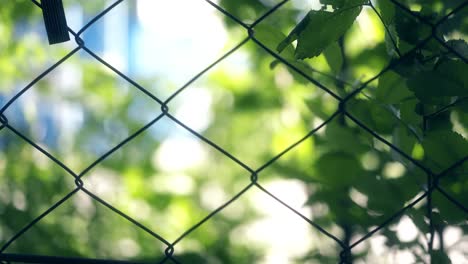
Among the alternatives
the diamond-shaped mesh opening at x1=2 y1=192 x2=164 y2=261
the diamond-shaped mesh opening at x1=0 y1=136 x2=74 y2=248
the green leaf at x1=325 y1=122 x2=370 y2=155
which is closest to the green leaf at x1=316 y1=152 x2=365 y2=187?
the green leaf at x1=325 y1=122 x2=370 y2=155

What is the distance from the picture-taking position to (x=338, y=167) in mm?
998

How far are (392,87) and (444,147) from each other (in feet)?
0.30

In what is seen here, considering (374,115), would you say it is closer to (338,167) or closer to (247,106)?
(338,167)

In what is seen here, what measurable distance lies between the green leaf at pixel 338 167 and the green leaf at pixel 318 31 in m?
0.35

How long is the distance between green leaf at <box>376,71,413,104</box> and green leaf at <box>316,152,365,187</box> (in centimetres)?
23

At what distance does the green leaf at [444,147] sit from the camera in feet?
2.35

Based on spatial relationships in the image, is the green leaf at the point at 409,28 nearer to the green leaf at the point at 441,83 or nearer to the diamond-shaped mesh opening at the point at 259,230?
the green leaf at the point at 441,83

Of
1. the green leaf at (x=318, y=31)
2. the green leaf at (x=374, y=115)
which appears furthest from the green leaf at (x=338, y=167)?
the green leaf at (x=318, y=31)

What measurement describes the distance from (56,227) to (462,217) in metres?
0.96

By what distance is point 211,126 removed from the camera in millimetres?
2236

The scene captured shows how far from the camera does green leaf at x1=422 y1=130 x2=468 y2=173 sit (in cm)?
72

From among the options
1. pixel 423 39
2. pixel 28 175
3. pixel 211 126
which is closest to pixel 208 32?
pixel 211 126

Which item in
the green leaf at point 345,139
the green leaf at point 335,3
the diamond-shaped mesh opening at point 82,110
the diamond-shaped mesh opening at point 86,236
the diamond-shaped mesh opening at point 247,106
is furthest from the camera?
the diamond-shaped mesh opening at point 82,110

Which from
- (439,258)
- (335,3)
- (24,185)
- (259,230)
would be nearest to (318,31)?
(335,3)
